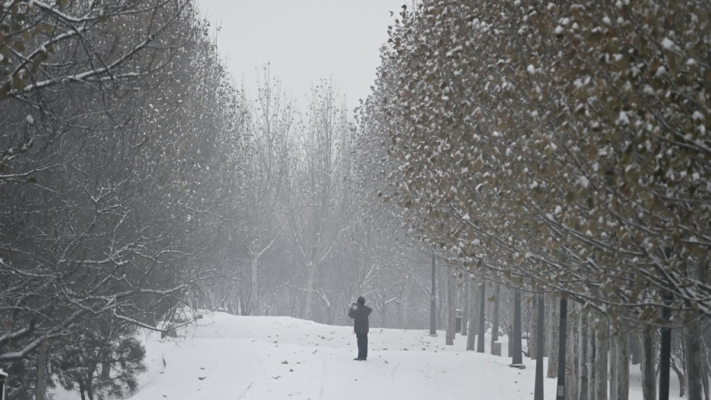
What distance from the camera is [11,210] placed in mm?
11414

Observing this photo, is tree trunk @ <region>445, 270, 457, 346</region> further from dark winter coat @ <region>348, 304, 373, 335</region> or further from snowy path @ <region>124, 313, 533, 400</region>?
dark winter coat @ <region>348, 304, 373, 335</region>

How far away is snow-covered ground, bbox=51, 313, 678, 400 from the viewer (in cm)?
1764

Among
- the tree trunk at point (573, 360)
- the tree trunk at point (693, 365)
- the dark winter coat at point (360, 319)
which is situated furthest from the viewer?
the dark winter coat at point (360, 319)

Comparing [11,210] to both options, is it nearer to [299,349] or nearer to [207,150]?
[299,349]

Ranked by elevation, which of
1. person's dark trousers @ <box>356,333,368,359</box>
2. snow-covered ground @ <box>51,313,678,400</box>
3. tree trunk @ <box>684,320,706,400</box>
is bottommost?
snow-covered ground @ <box>51,313,678,400</box>

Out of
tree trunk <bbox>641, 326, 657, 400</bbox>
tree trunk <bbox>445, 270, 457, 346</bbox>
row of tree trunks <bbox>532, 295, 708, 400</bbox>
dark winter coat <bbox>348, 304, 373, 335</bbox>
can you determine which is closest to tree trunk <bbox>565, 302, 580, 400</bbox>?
row of tree trunks <bbox>532, 295, 708, 400</bbox>

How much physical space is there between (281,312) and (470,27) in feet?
222

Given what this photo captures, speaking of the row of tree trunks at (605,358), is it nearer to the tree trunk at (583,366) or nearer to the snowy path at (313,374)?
the tree trunk at (583,366)

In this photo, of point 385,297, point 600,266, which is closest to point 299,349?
point 600,266

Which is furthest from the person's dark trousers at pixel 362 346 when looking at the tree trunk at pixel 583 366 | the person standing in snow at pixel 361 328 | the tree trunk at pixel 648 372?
the tree trunk at pixel 648 372

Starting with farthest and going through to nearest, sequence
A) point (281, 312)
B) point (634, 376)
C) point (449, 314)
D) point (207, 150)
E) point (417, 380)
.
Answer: point (281, 312)
point (449, 314)
point (207, 150)
point (634, 376)
point (417, 380)

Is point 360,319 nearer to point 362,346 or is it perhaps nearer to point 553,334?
point 362,346

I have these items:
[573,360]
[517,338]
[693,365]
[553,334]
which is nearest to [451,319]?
[517,338]

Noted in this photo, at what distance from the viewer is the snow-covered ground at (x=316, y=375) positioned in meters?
17.6
